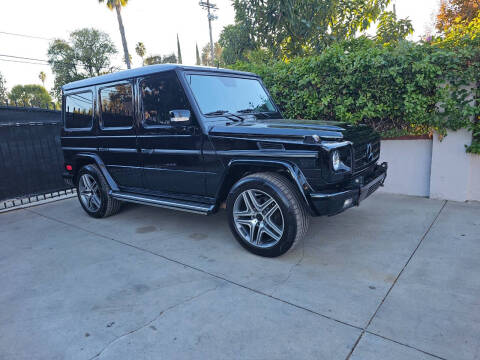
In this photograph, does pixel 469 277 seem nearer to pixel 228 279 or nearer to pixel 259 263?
pixel 259 263

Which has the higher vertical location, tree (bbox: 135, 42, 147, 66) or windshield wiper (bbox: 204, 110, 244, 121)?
tree (bbox: 135, 42, 147, 66)

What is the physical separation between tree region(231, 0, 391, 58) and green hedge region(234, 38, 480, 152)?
4.03 m

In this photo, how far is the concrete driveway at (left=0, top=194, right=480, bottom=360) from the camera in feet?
7.04

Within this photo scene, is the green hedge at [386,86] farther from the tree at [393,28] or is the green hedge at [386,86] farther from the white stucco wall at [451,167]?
the tree at [393,28]

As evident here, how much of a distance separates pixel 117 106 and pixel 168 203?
163cm

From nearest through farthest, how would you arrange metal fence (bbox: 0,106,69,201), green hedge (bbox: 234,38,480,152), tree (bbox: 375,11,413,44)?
green hedge (bbox: 234,38,480,152) → metal fence (bbox: 0,106,69,201) → tree (bbox: 375,11,413,44)

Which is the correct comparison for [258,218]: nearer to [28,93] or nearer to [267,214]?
[267,214]

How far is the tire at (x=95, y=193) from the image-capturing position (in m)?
4.95

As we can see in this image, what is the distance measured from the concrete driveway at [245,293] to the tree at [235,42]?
7.58m

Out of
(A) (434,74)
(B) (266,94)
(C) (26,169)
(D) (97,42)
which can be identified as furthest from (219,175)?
(D) (97,42)

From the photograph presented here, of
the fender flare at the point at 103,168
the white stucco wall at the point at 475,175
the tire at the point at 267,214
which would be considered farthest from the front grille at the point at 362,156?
the fender flare at the point at 103,168

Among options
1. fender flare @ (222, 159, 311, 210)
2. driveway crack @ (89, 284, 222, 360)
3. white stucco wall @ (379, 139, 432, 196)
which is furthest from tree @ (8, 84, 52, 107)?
driveway crack @ (89, 284, 222, 360)

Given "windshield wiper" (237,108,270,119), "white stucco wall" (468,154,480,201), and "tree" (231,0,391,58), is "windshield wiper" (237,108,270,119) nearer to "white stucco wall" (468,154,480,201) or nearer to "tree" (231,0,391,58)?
"white stucco wall" (468,154,480,201)

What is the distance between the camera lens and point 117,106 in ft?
14.7
